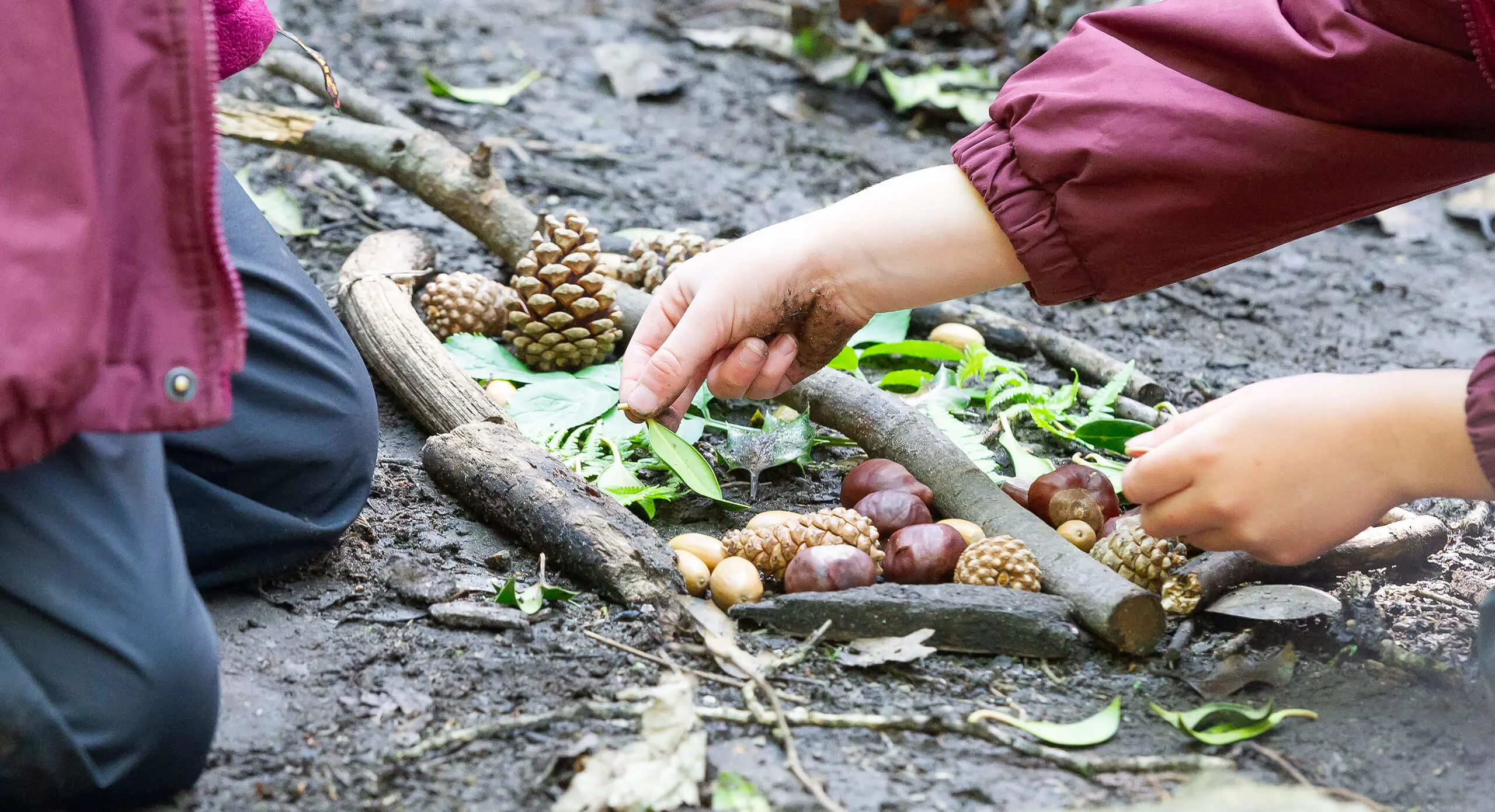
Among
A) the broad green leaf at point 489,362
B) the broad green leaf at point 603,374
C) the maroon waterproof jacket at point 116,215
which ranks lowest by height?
the broad green leaf at point 489,362

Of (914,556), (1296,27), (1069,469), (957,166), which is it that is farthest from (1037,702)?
(1296,27)

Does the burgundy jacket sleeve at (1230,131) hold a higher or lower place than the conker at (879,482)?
higher

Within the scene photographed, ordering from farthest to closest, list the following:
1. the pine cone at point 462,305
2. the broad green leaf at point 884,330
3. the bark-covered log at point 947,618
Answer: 1. the broad green leaf at point 884,330
2. the pine cone at point 462,305
3. the bark-covered log at point 947,618

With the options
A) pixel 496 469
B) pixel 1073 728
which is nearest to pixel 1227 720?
pixel 1073 728

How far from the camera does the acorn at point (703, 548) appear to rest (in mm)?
1708

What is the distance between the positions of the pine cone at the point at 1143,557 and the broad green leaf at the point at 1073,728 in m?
0.32

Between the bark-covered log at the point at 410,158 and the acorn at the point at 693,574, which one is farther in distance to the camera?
the bark-covered log at the point at 410,158

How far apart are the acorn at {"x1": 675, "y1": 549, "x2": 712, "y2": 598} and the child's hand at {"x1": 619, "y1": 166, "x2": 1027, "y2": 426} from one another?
0.23m

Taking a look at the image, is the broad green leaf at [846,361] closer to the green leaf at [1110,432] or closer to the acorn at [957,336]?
the acorn at [957,336]

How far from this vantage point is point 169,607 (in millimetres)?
1203

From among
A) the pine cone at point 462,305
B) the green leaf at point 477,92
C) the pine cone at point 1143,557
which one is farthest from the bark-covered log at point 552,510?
the green leaf at point 477,92

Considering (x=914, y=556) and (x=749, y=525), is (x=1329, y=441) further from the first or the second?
(x=749, y=525)

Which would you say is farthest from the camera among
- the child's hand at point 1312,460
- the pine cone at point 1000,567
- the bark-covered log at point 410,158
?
the bark-covered log at point 410,158

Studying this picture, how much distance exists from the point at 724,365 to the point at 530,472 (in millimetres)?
326
